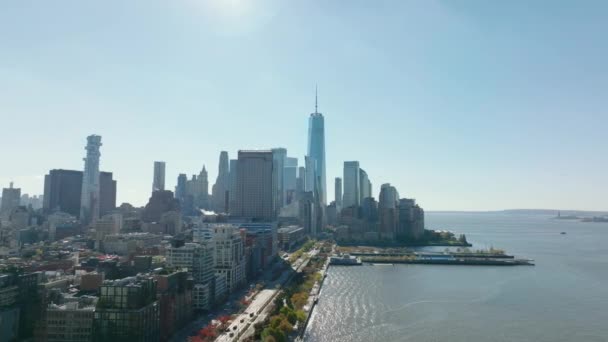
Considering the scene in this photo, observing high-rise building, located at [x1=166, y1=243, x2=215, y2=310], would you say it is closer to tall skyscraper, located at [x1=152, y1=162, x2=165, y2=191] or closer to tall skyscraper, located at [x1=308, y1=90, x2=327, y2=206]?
tall skyscraper, located at [x1=308, y1=90, x2=327, y2=206]

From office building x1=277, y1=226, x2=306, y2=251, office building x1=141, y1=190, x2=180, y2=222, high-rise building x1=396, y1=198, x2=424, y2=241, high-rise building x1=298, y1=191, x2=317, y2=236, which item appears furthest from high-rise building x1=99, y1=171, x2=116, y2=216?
high-rise building x1=396, y1=198, x2=424, y2=241

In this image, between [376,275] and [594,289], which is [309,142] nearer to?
[376,275]

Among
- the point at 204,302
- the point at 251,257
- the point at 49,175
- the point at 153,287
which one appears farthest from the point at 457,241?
the point at 49,175

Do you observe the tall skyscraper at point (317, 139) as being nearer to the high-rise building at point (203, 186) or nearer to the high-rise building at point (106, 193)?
the high-rise building at point (203, 186)

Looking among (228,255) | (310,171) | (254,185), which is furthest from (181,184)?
(228,255)

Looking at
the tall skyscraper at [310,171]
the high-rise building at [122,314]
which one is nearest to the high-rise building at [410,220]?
the tall skyscraper at [310,171]

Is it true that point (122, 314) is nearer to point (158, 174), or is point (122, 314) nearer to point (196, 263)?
point (196, 263)
